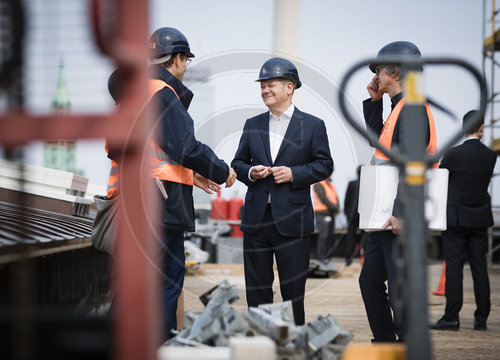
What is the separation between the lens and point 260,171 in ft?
12.8

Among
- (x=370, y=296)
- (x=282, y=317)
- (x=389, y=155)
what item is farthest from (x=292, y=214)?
(x=389, y=155)

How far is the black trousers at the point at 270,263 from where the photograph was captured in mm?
3879

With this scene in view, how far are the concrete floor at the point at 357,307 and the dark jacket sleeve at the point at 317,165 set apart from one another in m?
1.07

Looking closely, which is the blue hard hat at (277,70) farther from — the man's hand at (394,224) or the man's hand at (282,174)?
the man's hand at (394,224)

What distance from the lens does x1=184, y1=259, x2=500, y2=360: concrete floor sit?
14.6ft

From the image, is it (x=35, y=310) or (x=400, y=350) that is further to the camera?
(x=400, y=350)

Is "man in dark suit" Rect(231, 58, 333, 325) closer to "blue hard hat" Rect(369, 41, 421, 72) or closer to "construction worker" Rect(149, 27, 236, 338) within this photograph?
"construction worker" Rect(149, 27, 236, 338)

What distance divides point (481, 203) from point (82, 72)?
490 cm

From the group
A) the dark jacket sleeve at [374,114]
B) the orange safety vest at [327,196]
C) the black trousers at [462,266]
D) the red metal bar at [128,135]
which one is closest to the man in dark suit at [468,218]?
the black trousers at [462,266]

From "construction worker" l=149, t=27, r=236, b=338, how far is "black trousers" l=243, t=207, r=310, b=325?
63 centimetres

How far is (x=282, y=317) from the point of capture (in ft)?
8.86

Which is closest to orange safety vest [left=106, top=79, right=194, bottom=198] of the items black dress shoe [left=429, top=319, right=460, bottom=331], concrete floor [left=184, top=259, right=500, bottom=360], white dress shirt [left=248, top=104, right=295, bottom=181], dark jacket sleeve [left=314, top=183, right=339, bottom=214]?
white dress shirt [left=248, top=104, right=295, bottom=181]

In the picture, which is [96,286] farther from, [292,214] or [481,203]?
[481,203]

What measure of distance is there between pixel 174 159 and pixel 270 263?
1069mm
